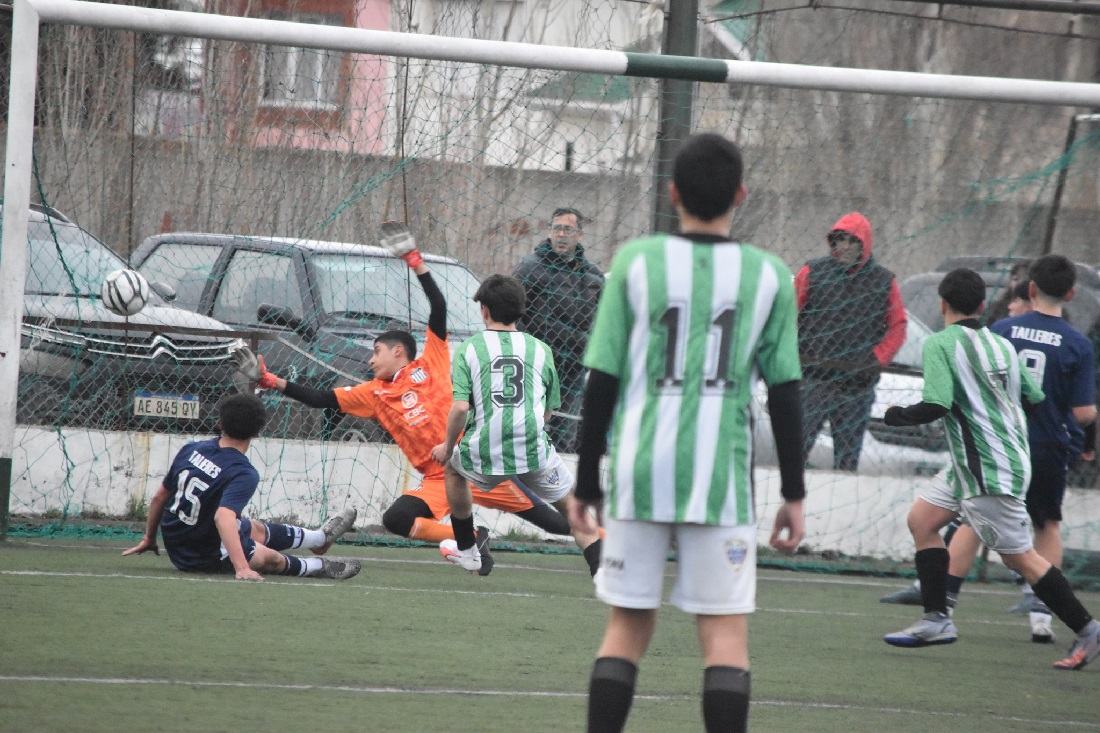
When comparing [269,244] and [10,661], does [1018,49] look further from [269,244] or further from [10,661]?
[10,661]

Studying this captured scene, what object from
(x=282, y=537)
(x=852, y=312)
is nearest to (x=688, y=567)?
(x=282, y=537)

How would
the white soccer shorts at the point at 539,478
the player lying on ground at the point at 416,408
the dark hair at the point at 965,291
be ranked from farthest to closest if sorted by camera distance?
the player lying on ground at the point at 416,408 < the white soccer shorts at the point at 539,478 < the dark hair at the point at 965,291

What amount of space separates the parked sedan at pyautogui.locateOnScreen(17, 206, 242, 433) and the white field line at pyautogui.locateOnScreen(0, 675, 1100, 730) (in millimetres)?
4464

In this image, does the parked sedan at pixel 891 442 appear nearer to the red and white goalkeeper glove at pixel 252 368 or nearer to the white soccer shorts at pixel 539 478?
the white soccer shorts at pixel 539 478

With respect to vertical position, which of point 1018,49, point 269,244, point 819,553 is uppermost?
point 1018,49

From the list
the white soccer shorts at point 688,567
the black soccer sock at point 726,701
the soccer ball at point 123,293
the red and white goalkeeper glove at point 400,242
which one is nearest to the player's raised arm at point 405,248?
the red and white goalkeeper glove at point 400,242

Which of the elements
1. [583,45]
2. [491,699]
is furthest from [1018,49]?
[491,699]

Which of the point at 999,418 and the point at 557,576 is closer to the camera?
the point at 999,418

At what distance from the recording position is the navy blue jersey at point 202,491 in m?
6.21

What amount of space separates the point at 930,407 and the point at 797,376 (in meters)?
2.37

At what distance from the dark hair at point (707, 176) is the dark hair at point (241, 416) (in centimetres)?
360

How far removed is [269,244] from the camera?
847cm

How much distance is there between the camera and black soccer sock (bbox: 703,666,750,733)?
10.0 feet

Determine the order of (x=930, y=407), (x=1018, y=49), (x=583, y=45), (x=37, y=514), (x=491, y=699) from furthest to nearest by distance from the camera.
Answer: (x=1018, y=49) → (x=583, y=45) → (x=37, y=514) → (x=930, y=407) → (x=491, y=699)
